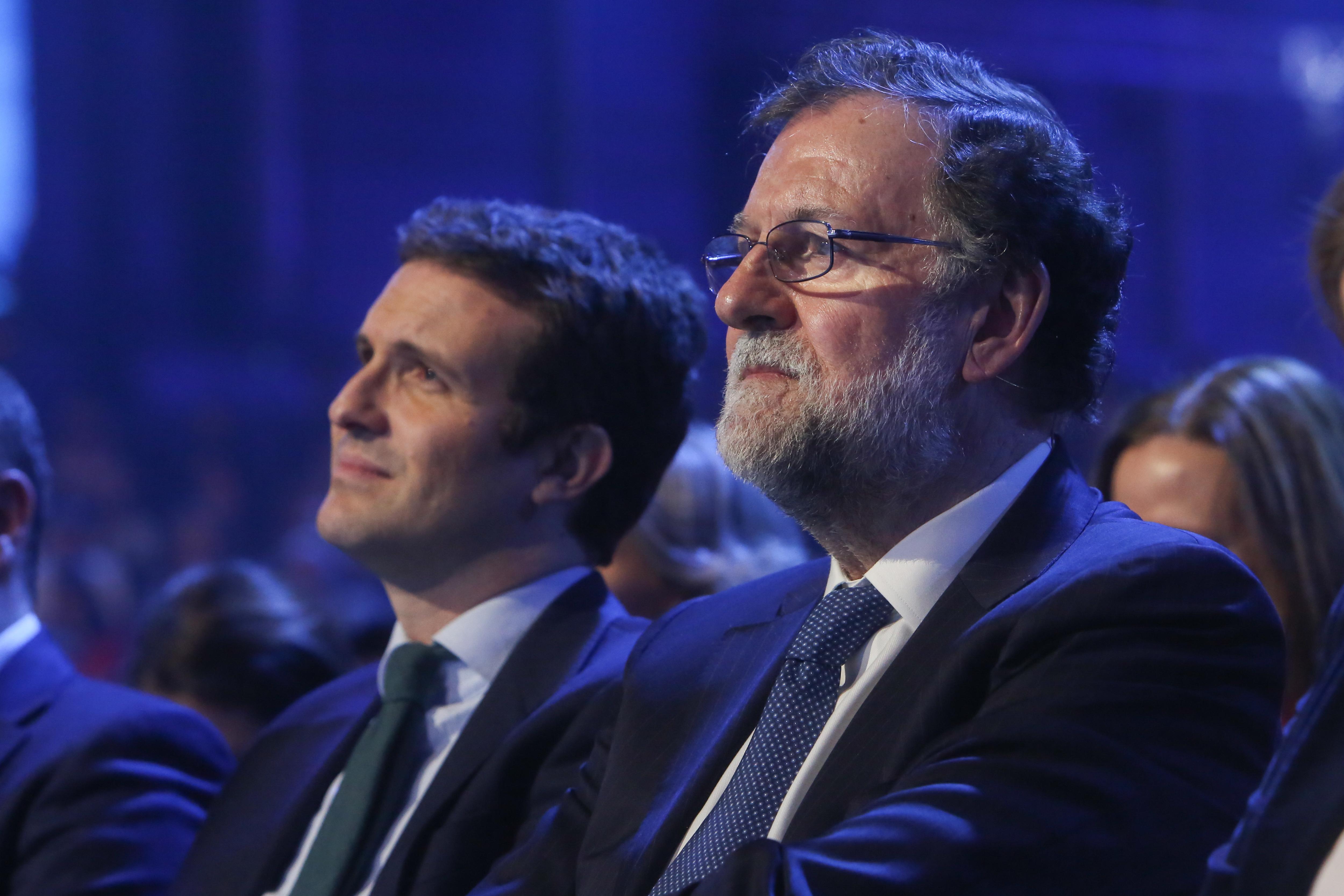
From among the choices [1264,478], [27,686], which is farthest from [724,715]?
[27,686]

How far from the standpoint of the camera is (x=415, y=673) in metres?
2.05

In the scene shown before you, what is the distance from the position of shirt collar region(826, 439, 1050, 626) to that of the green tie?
0.85m

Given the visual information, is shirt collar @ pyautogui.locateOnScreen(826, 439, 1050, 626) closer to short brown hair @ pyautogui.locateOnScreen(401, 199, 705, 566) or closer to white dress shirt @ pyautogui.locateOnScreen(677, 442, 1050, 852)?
white dress shirt @ pyautogui.locateOnScreen(677, 442, 1050, 852)

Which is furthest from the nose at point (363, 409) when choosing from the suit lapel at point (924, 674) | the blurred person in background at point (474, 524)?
the suit lapel at point (924, 674)

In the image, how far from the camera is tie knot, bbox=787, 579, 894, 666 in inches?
55.5

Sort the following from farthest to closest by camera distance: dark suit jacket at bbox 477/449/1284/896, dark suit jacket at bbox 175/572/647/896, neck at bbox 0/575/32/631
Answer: neck at bbox 0/575/32/631 < dark suit jacket at bbox 175/572/647/896 < dark suit jacket at bbox 477/449/1284/896

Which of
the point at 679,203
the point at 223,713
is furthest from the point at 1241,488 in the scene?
the point at 679,203

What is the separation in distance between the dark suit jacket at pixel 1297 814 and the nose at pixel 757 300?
0.71 meters

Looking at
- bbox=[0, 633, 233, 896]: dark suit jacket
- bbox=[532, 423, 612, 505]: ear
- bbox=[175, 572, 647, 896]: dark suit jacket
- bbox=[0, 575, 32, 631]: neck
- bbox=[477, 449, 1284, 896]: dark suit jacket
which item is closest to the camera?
bbox=[477, 449, 1284, 896]: dark suit jacket

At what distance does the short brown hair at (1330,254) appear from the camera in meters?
1.48

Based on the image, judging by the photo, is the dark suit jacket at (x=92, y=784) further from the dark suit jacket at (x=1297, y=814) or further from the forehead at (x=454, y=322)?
the dark suit jacket at (x=1297, y=814)

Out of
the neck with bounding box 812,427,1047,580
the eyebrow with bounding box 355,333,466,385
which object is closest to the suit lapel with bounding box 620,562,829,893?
the neck with bounding box 812,427,1047,580

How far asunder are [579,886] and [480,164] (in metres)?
6.08

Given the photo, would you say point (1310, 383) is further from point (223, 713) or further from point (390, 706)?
point (223, 713)
